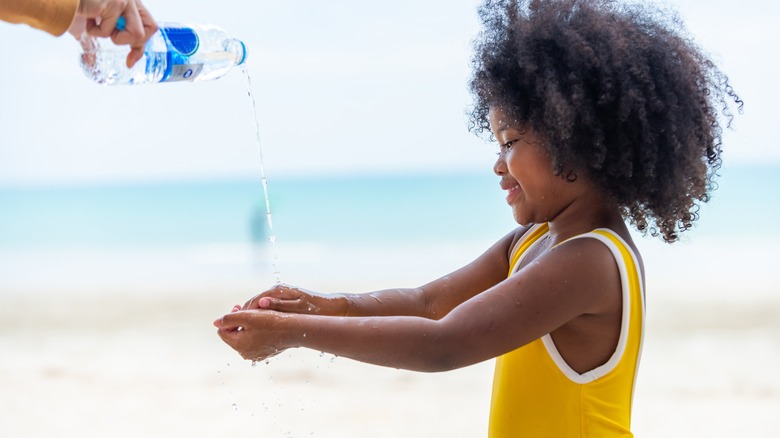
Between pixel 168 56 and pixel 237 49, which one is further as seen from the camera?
pixel 237 49

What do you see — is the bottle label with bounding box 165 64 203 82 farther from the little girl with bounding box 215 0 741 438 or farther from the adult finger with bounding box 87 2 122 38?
the little girl with bounding box 215 0 741 438

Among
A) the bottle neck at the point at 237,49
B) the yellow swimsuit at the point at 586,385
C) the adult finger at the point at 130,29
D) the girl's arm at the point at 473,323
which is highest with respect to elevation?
the bottle neck at the point at 237,49

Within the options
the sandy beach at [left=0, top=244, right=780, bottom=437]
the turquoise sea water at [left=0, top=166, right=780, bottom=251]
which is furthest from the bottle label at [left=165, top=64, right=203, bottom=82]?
the turquoise sea water at [left=0, top=166, right=780, bottom=251]

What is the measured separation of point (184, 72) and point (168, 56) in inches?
2.5

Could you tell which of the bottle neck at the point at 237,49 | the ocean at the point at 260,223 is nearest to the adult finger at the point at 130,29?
the bottle neck at the point at 237,49

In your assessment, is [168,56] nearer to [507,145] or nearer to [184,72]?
[184,72]

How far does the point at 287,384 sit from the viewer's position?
16.9 ft

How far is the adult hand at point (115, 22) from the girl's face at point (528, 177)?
70 cm

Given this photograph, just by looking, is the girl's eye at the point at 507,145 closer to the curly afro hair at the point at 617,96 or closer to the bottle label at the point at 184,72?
the curly afro hair at the point at 617,96

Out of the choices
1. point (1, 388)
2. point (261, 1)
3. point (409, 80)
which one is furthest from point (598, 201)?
point (409, 80)

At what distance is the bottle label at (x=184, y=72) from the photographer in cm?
198

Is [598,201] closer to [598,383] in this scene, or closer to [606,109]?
[606,109]

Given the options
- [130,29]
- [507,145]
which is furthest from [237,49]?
[507,145]

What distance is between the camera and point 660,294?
8.35 metres
